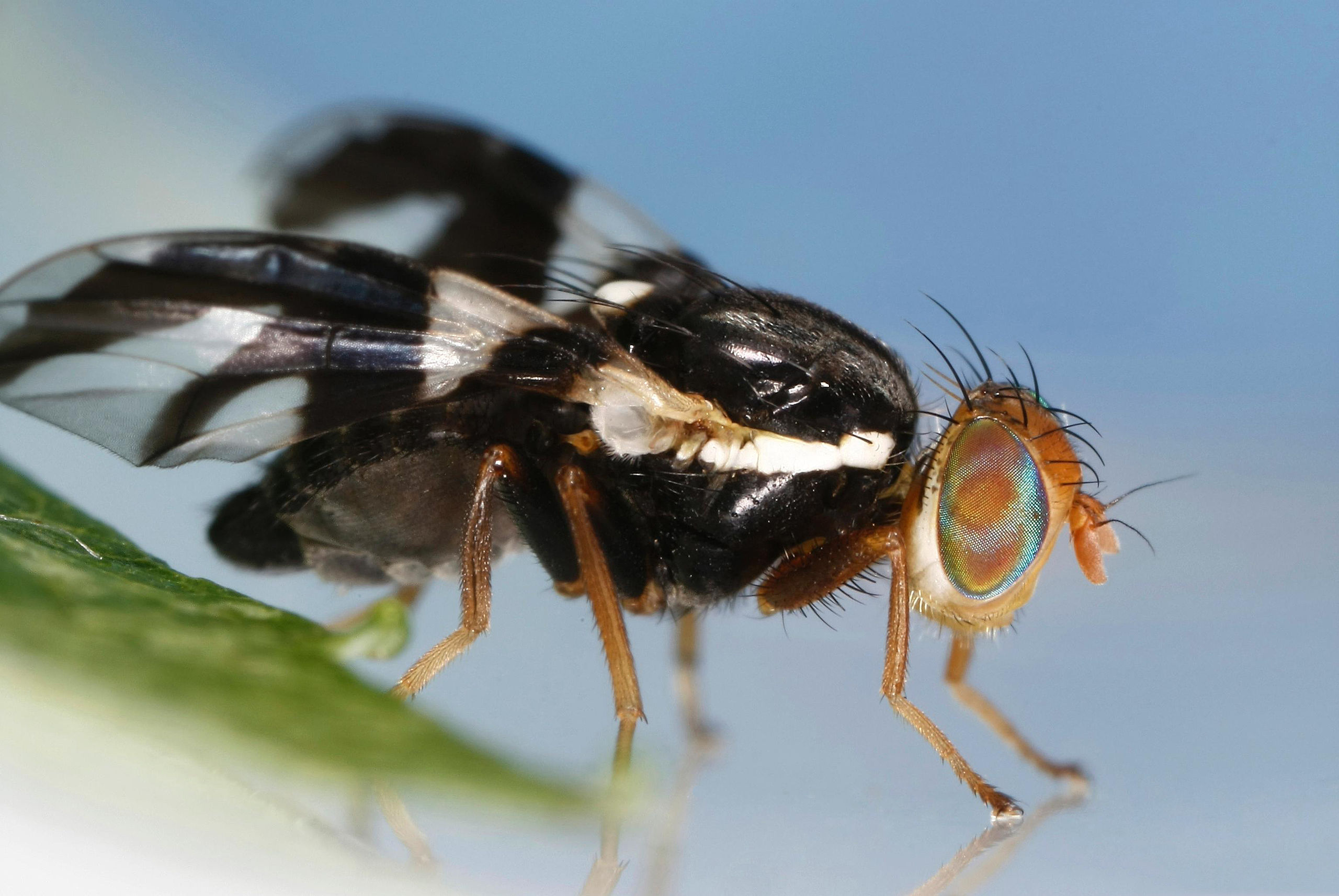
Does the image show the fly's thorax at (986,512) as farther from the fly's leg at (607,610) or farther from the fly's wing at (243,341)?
the fly's wing at (243,341)

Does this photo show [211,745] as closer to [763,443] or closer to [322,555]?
[763,443]

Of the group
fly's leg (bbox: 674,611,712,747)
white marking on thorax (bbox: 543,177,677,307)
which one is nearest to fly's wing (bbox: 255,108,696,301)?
white marking on thorax (bbox: 543,177,677,307)

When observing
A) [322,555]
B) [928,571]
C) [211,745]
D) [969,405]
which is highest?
[969,405]

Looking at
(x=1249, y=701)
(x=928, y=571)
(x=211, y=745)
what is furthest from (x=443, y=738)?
(x=1249, y=701)

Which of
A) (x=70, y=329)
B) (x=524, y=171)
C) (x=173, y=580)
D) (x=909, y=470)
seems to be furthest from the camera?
(x=524, y=171)

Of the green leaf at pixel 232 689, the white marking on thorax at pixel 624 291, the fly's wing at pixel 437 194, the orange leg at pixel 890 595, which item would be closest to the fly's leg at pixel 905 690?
the orange leg at pixel 890 595

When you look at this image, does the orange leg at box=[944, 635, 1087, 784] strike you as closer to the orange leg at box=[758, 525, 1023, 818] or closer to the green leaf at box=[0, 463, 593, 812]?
the orange leg at box=[758, 525, 1023, 818]

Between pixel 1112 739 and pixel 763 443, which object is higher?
pixel 763 443
